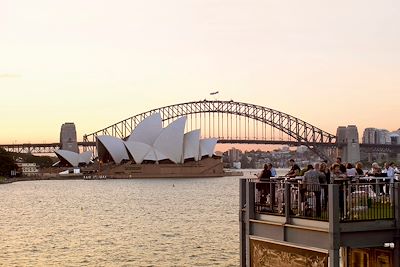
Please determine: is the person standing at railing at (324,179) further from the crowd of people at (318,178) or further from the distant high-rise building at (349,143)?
the distant high-rise building at (349,143)

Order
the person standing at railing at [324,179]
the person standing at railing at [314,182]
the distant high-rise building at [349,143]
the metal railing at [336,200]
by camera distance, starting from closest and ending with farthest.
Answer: the metal railing at [336,200] < the person standing at railing at [324,179] < the person standing at railing at [314,182] < the distant high-rise building at [349,143]

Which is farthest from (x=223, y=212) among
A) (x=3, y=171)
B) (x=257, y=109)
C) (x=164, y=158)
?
(x=257, y=109)

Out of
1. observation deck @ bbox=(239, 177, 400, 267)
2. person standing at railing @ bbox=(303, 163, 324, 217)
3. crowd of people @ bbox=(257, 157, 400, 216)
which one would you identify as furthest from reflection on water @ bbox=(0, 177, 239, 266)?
person standing at railing @ bbox=(303, 163, 324, 217)

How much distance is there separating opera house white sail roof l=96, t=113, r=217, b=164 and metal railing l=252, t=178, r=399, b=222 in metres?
109

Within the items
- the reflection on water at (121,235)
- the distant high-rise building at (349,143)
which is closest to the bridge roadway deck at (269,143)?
the distant high-rise building at (349,143)

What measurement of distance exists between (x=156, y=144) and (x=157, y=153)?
3.00 m

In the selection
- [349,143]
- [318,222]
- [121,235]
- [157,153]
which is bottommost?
[121,235]

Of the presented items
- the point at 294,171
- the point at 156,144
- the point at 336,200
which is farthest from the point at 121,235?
the point at 156,144

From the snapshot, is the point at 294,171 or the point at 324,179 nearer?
the point at 324,179

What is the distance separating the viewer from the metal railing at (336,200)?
10.9m

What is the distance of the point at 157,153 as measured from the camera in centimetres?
13638

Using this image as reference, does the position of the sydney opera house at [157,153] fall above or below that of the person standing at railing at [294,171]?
above

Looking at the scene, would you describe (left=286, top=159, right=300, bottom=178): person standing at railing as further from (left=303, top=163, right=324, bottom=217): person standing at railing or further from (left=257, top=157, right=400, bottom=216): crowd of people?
(left=303, top=163, right=324, bottom=217): person standing at railing

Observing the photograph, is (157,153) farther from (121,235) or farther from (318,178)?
(318,178)
